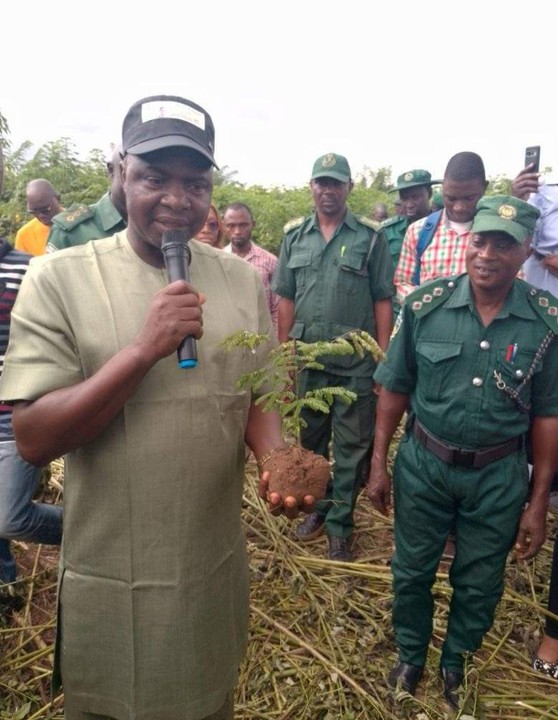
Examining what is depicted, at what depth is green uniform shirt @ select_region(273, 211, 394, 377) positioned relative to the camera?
390 centimetres

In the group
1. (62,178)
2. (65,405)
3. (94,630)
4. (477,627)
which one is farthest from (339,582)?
(62,178)

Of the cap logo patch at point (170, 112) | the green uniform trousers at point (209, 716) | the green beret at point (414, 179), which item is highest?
the green beret at point (414, 179)

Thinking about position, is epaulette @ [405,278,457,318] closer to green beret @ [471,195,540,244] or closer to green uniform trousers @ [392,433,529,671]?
green beret @ [471,195,540,244]

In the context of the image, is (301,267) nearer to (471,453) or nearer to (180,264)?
(471,453)

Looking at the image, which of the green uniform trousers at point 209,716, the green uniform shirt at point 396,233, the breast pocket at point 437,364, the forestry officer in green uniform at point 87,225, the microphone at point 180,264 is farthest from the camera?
the green uniform shirt at point 396,233

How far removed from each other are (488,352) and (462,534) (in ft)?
2.69

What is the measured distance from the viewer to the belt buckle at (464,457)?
247 centimetres

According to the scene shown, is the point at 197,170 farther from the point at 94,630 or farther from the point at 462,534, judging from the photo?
the point at 462,534

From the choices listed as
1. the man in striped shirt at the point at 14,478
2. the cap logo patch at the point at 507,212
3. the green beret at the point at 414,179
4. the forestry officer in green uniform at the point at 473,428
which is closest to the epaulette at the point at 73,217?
the man in striped shirt at the point at 14,478

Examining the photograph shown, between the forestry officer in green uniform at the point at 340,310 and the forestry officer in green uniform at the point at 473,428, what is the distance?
1138 mm

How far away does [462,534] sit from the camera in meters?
2.60

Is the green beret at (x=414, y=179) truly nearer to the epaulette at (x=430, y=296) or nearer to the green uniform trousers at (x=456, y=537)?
the epaulette at (x=430, y=296)

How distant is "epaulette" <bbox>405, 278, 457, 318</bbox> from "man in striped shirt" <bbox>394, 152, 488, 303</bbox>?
1.20m

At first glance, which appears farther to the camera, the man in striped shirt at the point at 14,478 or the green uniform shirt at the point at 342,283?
the green uniform shirt at the point at 342,283
